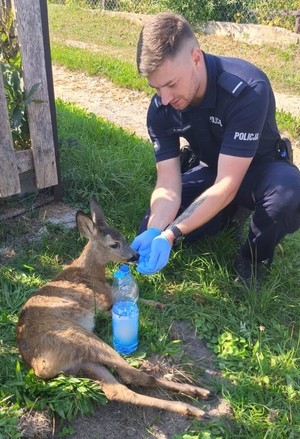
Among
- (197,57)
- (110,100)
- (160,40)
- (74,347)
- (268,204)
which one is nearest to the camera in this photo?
(74,347)

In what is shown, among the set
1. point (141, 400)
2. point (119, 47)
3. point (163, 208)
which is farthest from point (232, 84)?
point (119, 47)

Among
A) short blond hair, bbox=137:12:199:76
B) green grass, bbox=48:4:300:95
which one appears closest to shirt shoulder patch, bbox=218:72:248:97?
short blond hair, bbox=137:12:199:76

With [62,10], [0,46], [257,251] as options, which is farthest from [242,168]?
[62,10]

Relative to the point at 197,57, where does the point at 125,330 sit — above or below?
below

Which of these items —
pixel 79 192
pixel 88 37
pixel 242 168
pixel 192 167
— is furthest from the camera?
pixel 88 37

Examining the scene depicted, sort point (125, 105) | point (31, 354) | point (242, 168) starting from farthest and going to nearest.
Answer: point (125, 105) < point (242, 168) < point (31, 354)

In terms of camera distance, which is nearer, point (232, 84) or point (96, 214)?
point (232, 84)

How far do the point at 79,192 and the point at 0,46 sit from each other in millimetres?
1439

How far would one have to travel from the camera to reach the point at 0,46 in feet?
13.2

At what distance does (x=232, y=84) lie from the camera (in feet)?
10.9

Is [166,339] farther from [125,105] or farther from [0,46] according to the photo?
[125,105]

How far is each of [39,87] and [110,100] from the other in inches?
142

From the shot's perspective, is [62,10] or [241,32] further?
[62,10]

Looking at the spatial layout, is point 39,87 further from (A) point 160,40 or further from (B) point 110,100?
(B) point 110,100
